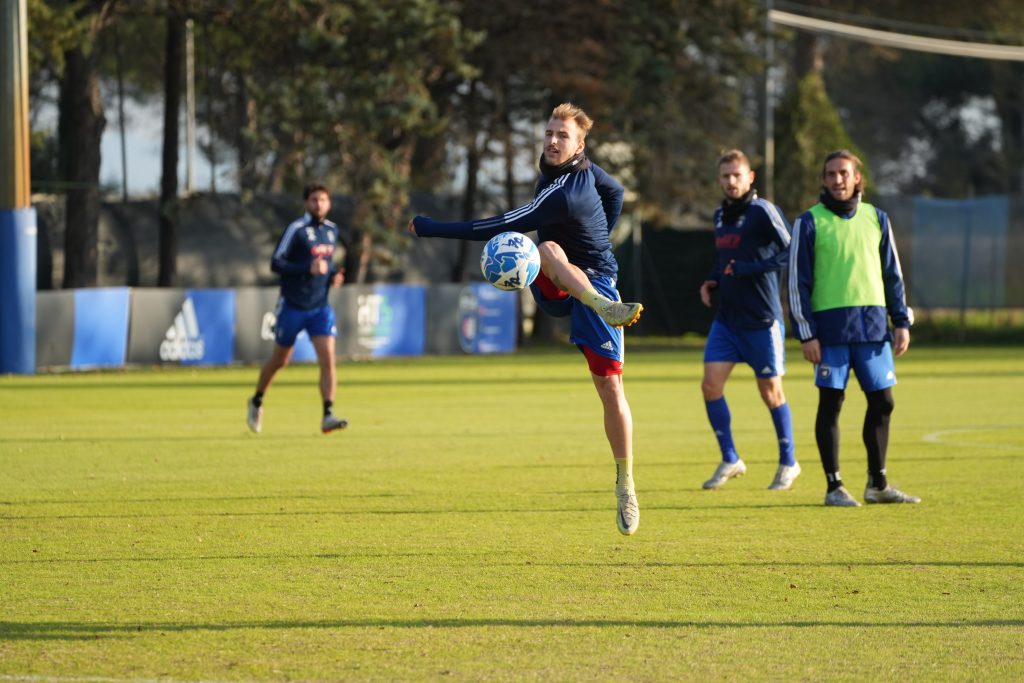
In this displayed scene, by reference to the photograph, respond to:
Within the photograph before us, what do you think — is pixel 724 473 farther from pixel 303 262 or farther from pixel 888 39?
pixel 888 39

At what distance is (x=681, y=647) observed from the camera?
20.6 feet

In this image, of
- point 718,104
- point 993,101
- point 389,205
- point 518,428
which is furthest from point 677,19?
point 993,101

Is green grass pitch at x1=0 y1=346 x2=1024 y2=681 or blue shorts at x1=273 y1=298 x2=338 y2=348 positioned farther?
blue shorts at x1=273 y1=298 x2=338 y2=348

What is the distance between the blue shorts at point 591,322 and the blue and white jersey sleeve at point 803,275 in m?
1.79

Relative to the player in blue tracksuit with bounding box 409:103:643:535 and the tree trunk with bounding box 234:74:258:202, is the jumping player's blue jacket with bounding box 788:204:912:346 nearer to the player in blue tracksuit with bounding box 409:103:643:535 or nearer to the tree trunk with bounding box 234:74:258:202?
the player in blue tracksuit with bounding box 409:103:643:535

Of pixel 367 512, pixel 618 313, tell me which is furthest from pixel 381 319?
pixel 618 313

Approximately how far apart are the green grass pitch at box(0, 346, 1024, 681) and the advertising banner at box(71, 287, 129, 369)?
27.9 feet

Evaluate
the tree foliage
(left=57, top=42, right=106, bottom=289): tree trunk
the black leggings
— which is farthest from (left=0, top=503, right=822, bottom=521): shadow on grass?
the tree foliage

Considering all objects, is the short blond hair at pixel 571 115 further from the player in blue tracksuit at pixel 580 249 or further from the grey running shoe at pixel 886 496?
the grey running shoe at pixel 886 496

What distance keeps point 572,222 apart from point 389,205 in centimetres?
2452

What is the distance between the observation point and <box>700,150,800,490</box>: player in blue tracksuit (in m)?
11.4

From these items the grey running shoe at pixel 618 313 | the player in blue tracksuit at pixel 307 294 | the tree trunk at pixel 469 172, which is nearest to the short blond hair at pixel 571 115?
the grey running shoe at pixel 618 313

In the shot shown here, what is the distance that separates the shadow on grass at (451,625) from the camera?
655 cm

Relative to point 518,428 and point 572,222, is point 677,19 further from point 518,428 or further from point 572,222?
point 572,222
